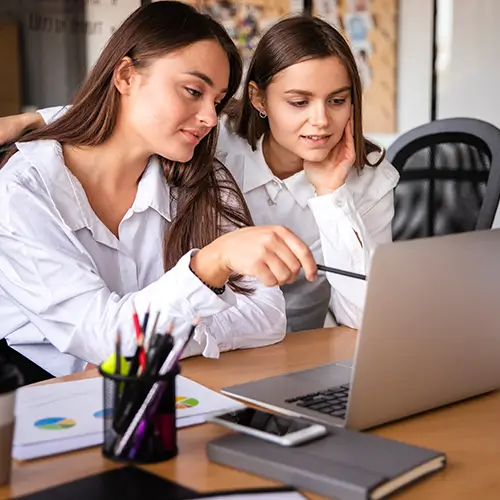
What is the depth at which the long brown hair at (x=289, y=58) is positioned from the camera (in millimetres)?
2047

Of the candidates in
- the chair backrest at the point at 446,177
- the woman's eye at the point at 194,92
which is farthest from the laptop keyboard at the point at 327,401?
the chair backrest at the point at 446,177

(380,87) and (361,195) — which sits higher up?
(380,87)

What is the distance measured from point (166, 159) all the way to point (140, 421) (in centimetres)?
97

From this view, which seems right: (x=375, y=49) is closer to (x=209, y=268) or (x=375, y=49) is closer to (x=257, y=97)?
(x=257, y=97)

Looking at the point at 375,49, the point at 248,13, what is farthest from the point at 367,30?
the point at 248,13

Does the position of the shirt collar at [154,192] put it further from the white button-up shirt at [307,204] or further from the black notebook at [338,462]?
the black notebook at [338,462]

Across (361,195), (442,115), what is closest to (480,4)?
(442,115)

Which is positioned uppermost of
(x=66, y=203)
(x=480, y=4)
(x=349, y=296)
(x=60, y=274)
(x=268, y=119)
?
(x=480, y=4)

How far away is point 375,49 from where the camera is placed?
4.16 metres

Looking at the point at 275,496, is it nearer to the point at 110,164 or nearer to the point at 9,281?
the point at 9,281

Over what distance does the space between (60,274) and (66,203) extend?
187 millimetres

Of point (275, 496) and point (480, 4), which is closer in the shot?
point (275, 496)

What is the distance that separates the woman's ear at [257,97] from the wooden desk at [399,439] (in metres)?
0.90

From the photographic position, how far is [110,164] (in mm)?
1749
